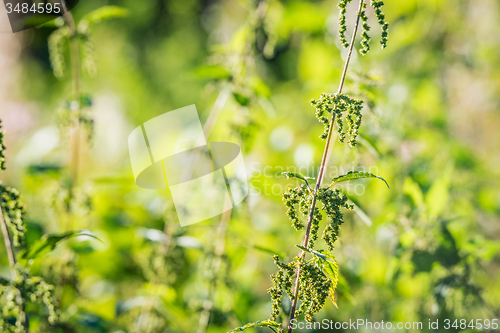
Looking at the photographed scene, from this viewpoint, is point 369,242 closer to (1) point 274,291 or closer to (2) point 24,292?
(1) point 274,291

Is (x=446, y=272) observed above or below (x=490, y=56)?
below

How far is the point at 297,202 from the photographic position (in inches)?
16.2

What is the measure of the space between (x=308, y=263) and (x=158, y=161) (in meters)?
0.60

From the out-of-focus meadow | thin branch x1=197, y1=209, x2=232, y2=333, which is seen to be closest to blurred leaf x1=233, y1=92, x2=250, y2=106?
the out-of-focus meadow

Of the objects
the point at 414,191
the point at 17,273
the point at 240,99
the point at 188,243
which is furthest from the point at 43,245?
the point at 414,191

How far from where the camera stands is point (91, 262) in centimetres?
95

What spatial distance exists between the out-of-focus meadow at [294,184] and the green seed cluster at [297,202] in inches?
5.5

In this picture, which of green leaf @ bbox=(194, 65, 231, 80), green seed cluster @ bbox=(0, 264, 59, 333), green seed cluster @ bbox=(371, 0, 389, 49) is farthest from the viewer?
green leaf @ bbox=(194, 65, 231, 80)

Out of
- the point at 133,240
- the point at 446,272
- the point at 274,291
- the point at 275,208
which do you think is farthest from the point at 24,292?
the point at 275,208

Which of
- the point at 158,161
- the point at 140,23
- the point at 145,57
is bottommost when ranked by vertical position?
the point at 158,161

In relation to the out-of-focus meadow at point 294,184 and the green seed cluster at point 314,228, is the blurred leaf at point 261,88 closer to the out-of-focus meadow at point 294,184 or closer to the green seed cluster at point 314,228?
the out-of-focus meadow at point 294,184

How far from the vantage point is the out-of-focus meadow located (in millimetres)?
724

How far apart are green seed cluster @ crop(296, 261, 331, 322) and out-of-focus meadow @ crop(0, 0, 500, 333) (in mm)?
129

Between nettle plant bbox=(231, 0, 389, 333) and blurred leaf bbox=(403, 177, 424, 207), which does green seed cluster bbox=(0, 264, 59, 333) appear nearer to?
nettle plant bbox=(231, 0, 389, 333)
